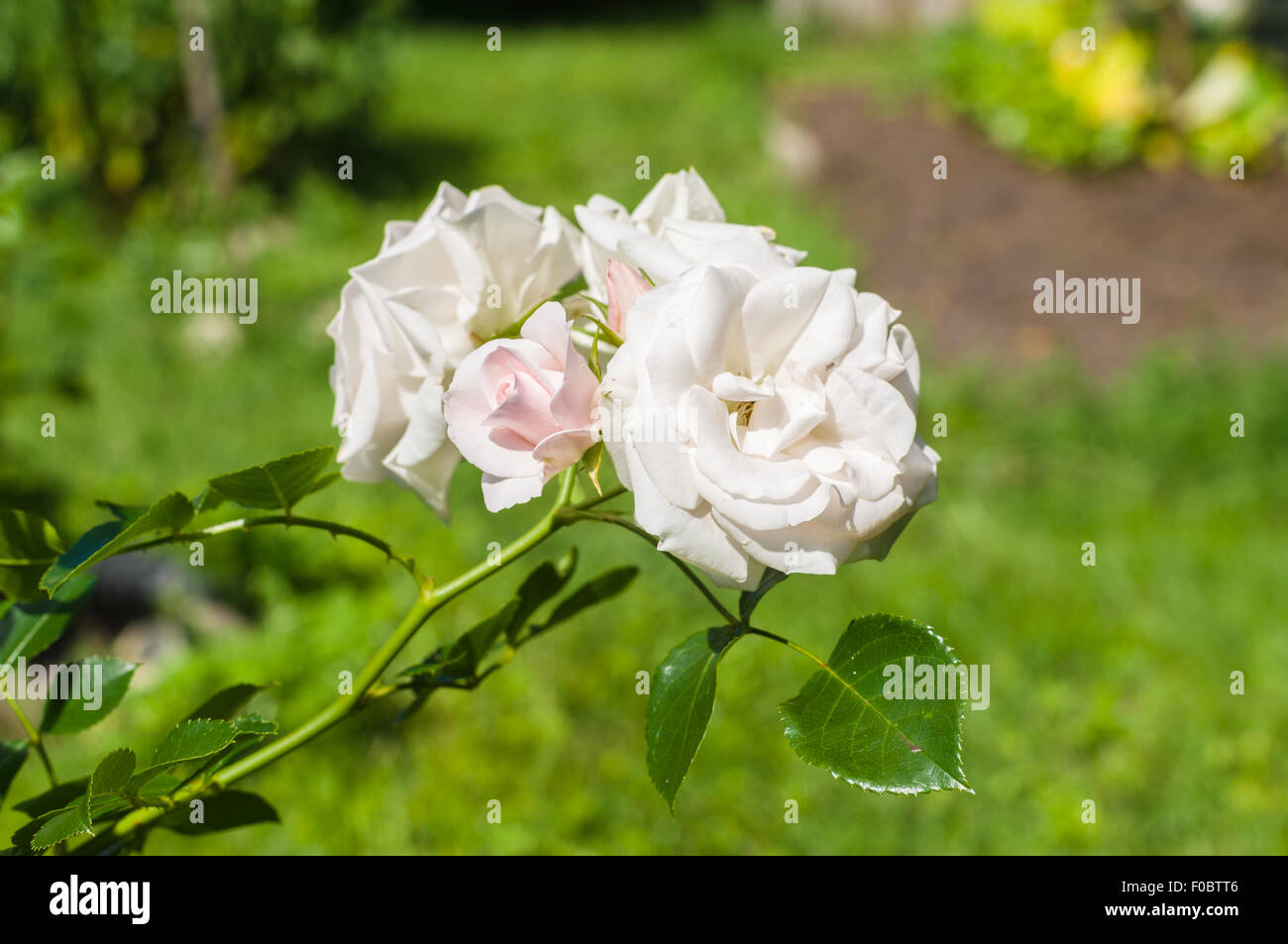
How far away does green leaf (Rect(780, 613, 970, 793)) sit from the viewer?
0.56 metres

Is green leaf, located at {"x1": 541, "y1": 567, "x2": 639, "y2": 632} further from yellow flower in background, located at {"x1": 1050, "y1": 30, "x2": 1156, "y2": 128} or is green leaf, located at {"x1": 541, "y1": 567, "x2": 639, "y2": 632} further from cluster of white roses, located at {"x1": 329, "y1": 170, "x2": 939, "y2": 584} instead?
yellow flower in background, located at {"x1": 1050, "y1": 30, "x2": 1156, "y2": 128}

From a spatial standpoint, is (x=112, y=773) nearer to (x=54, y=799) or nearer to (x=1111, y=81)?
(x=54, y=799)

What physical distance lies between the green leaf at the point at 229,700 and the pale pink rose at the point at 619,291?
0.33 m

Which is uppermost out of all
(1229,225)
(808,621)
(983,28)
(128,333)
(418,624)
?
(983,28)

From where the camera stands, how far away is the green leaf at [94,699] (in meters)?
0.80

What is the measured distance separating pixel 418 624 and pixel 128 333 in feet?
12.4

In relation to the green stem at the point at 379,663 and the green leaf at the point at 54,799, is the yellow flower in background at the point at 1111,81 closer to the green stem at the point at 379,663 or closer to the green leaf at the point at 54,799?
the green stem at the point at 379,663

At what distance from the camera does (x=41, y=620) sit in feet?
2.68

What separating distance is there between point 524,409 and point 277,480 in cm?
18

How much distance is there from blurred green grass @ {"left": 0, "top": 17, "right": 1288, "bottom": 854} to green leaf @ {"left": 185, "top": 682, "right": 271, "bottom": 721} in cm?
36

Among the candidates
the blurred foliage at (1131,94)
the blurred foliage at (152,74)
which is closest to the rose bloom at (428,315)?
the blurred foliage at (152,74)
